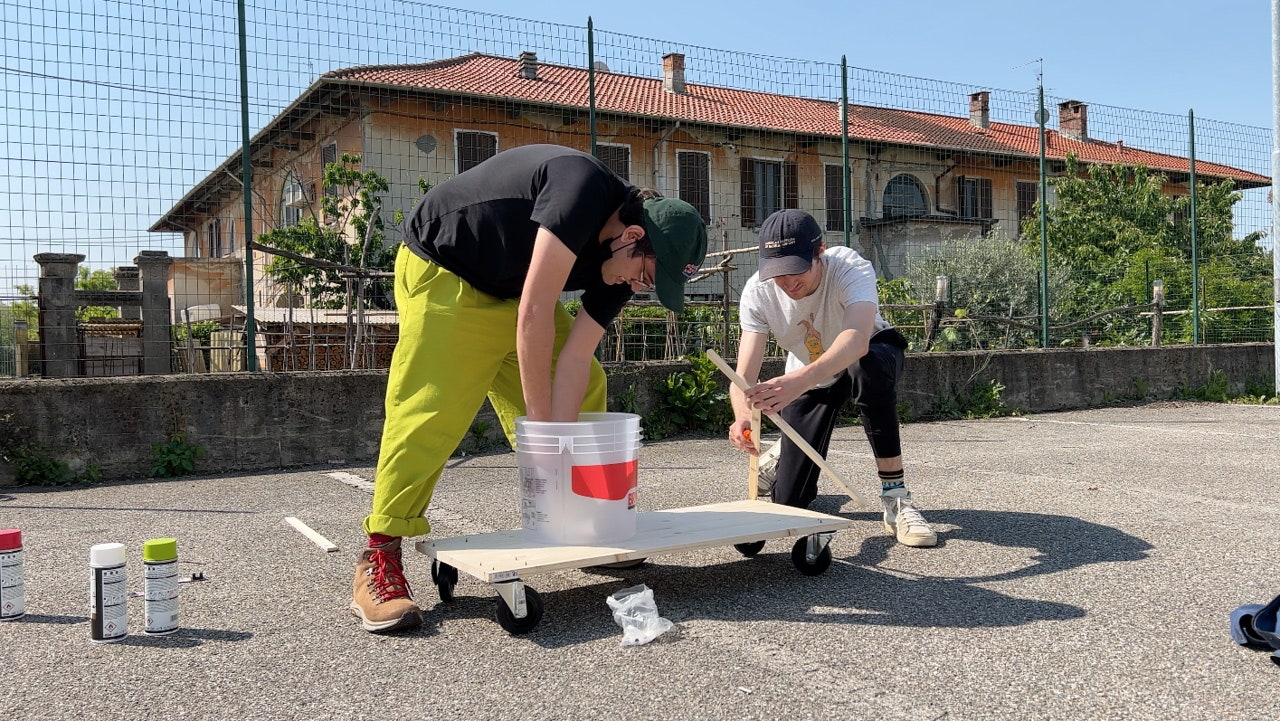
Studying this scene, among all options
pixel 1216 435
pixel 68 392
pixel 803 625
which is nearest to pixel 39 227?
pixel 68 392

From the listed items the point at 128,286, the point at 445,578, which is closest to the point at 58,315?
the point at 445,578

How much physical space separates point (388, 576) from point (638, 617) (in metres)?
0.74

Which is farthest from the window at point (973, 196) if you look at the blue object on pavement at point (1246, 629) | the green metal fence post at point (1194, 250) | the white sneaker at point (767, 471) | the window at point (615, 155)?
the blue object on pavement at point (1246, 629)

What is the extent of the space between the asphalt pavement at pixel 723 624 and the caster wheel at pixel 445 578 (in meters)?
0.07

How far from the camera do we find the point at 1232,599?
2.96m

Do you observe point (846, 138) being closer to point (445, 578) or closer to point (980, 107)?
point (980, 107)

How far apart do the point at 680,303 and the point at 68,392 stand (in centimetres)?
467

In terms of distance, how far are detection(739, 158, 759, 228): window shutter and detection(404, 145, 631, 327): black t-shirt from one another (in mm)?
8215

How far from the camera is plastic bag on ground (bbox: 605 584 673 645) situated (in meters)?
2.65

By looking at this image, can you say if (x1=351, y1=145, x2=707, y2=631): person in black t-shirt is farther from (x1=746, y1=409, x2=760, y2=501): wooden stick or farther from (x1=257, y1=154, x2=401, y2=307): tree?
(x1=257, y1=154, x2=401, y2=307): tree

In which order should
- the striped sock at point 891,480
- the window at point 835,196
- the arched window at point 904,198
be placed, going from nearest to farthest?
the striped sock at point 891,480 → the window at point 835,196 → the arched window at point 904,198

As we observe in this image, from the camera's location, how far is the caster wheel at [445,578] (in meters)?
3.06

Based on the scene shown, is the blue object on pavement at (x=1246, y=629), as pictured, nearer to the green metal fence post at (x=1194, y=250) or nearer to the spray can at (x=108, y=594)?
the spray can at (x=108, y=594)

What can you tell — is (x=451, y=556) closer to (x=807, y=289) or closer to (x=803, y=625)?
(x=803, y=625)
